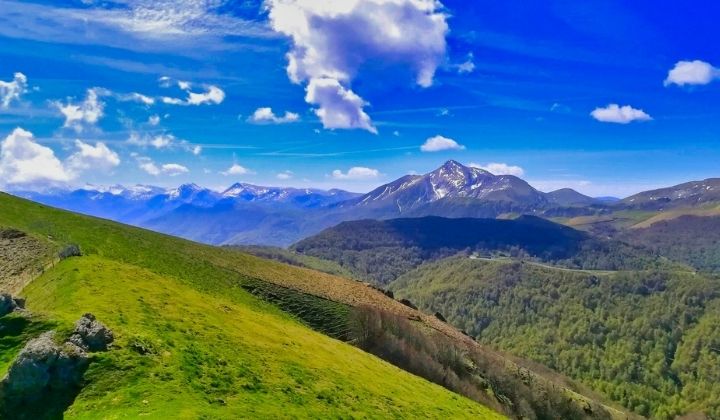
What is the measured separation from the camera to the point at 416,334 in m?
101

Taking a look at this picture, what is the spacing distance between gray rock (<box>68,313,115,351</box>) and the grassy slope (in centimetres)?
103

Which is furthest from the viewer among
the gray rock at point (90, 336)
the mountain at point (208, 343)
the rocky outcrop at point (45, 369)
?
the gray rock at point (90, 336)

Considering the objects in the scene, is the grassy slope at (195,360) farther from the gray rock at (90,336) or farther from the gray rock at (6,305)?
the gray rock at (6,305)

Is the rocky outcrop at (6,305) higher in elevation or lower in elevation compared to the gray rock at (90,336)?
higher

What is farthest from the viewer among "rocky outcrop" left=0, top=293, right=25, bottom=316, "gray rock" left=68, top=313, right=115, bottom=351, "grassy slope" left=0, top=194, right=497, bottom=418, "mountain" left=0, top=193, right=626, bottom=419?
"rocky outcrop" left=0, top=293, right=25, bottom=316

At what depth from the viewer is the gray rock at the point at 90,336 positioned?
31.8m

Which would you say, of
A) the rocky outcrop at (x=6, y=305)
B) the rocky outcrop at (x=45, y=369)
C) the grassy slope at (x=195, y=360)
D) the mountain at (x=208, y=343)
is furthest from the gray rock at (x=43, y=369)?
the rocky outcrop at (x=6, y=305)

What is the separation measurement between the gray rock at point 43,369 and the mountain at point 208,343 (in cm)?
12

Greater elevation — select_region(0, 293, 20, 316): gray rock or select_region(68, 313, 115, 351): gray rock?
select_region(0, 293, 20, 316): gray rock

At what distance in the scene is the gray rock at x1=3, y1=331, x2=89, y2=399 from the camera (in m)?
27.8

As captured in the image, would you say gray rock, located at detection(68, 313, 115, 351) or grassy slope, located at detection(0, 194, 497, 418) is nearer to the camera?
grassy slope, located at detection(0, 194, 497, 418)

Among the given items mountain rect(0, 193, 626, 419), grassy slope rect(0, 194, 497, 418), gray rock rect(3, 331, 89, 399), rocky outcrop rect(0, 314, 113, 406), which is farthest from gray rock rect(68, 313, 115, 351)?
gray rock rect(3, 331, 89, 399)

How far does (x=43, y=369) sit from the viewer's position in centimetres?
2819

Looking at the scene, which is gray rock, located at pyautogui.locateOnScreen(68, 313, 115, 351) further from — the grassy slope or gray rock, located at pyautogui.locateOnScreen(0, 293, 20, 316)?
gray rock, located at pyautogui.locateOnScreen(0, 293, 20, 316)
